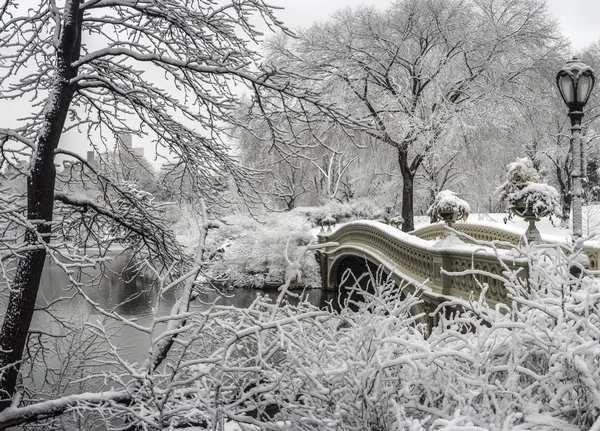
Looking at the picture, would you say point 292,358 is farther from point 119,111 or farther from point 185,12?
point 119,111

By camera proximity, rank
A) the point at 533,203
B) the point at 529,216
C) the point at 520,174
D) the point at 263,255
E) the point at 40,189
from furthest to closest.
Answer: the point at 263,255, the point at 520,174, the point at 533,203, the point at 529,216, the point at 40,189

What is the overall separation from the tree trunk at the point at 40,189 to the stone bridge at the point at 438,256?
2.69m

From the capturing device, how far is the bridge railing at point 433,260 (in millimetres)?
8109

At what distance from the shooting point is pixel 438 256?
10.8 metres

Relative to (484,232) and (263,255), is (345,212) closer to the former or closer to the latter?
(263,255)

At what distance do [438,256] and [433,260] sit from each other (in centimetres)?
33

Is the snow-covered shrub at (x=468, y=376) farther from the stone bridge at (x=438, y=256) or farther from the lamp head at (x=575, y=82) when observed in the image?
the lamp head at (x=575, y=82)

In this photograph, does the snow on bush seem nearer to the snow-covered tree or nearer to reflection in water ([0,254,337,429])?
reflection in water ([0,254,337,429])

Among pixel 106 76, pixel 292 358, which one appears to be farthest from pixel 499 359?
pixel 106 76

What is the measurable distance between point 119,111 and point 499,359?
506 cm

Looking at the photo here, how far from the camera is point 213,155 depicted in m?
6.06

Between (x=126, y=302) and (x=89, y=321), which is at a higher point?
(x=89, y=321)

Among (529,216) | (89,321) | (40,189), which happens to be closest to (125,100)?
(40,189)

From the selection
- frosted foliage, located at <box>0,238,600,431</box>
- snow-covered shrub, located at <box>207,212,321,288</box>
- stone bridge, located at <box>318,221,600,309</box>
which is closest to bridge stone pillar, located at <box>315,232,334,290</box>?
snow-covered shrub, located at <box>207,212,321,288</box>
